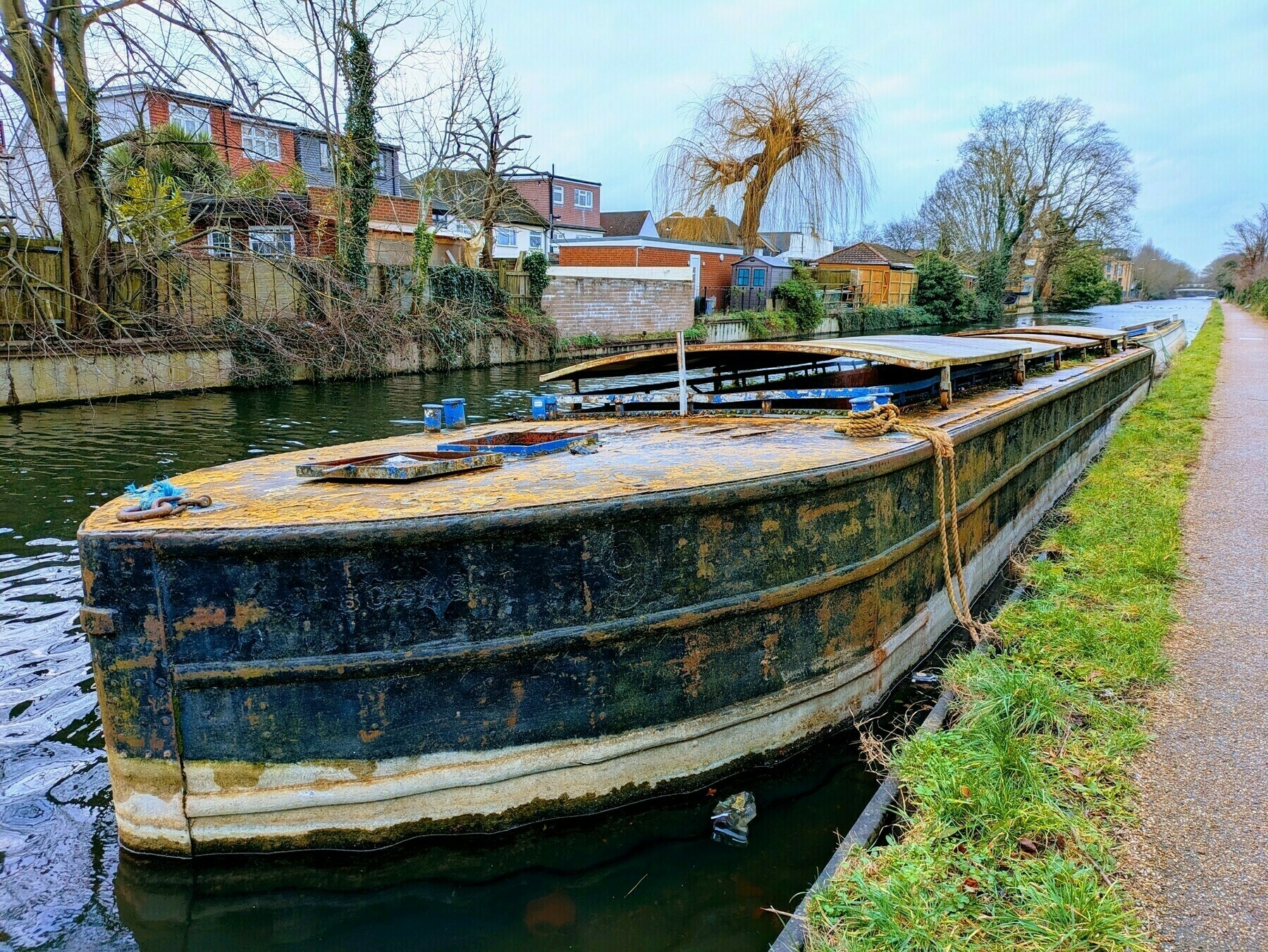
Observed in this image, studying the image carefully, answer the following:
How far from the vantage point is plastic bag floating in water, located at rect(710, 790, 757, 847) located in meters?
3.77

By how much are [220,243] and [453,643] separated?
67.6 ft

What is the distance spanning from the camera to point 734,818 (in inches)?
150

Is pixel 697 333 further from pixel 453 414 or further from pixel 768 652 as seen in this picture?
pixel 768 652

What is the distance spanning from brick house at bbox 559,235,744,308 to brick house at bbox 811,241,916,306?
36.7 feet

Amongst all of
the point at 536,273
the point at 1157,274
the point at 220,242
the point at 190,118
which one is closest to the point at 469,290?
the point at 536,273

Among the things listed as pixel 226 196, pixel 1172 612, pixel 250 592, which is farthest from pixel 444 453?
pixel 226 196

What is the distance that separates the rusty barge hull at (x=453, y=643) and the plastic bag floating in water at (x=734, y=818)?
0.72 feet

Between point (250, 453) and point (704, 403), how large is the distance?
700cm

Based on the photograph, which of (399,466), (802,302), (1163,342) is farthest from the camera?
(802,302)

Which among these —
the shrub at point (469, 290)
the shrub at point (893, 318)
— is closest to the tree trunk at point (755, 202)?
the shrub at point (893, 318)

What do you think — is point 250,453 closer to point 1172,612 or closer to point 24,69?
point 24,69

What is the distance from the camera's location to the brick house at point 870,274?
5278 centimetres

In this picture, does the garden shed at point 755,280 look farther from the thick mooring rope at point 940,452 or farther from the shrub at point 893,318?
the thick mooring rope at point 940,452

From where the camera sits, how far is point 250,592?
331 centimetres
